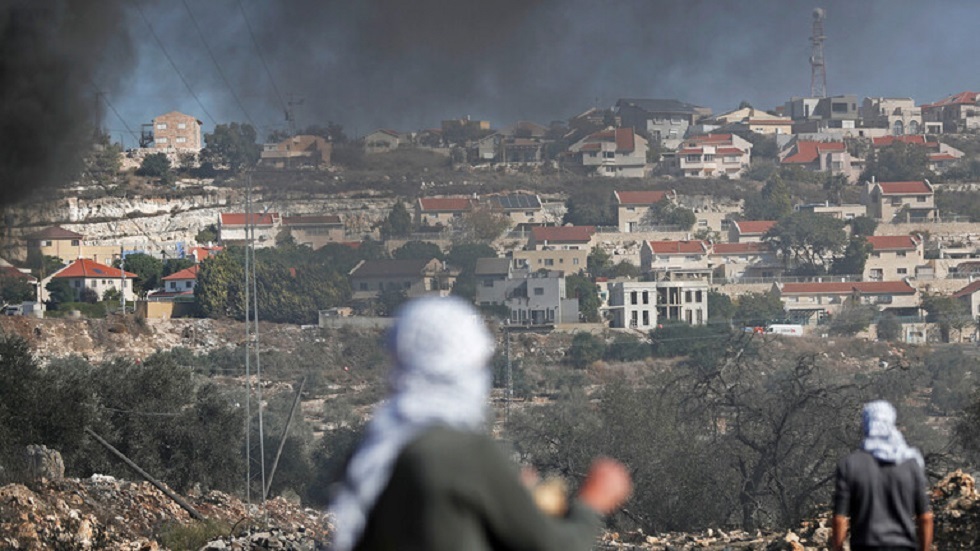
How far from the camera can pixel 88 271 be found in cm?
5197

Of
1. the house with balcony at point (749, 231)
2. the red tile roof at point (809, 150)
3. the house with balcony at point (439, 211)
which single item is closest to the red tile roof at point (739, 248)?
the house with balcony at point (749, 231)

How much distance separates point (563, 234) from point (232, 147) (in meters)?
15.4

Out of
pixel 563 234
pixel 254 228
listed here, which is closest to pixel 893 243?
pixel 563 234

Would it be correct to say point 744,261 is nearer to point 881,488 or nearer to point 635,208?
point 635,208

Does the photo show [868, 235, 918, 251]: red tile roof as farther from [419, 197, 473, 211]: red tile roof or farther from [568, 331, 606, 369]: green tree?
[568, 331, 606, 369]: green tree

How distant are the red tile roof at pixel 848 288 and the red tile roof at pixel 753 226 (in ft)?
26.6

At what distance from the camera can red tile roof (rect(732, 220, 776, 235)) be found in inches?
2778

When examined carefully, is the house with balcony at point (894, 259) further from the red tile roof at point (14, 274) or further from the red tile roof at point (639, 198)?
the red tile roof at point (14, 274)

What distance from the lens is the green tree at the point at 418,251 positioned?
62.1 metres

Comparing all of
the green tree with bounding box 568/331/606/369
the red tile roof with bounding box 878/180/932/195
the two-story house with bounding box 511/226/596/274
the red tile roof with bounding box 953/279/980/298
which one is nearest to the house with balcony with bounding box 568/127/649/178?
→ the red tile roof with bounding box 878/180/932/195

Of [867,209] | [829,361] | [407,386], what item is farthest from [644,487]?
[867,209]

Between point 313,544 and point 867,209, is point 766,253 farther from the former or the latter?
point 313,544

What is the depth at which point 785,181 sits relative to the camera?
81.4 meters

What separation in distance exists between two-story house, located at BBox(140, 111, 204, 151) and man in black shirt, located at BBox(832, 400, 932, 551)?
251 ft
